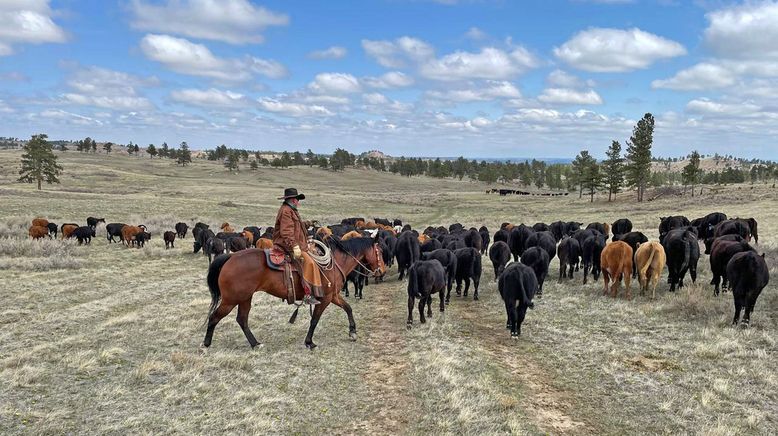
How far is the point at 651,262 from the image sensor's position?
13117 mm

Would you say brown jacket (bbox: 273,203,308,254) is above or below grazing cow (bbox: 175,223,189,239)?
above

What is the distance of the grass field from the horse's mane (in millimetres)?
1947

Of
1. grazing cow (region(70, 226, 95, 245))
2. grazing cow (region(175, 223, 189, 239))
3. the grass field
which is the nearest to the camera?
the grass field

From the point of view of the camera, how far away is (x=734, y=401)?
7094 mm

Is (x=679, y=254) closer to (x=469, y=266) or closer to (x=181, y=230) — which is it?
(x=469, y=266)

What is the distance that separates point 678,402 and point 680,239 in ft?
25.5

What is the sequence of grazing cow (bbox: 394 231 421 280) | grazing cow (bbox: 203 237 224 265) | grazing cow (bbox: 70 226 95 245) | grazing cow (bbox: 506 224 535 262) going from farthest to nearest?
grazing cow (bbox: 70 226 95 245)
grazing cow (bbox: 506 224 535 262)
grazing cow (bbox: 203 237 224 265)
grazing cow (bbox: 394 231 421 280)

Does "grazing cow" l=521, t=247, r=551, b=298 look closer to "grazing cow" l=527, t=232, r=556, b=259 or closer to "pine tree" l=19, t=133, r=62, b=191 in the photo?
"grazing cow" l=527, t=232, r=556, b=259

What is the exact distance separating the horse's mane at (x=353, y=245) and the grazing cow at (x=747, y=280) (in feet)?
26.7

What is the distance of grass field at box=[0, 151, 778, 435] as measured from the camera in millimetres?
6664

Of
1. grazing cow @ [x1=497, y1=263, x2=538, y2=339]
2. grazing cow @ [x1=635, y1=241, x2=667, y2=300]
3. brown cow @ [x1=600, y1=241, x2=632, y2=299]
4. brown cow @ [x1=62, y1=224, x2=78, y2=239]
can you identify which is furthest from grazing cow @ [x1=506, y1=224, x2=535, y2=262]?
brown cow @ [x1=62, y1=224, x2=78, y2=239]

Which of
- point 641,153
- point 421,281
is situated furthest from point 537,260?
point 641,153

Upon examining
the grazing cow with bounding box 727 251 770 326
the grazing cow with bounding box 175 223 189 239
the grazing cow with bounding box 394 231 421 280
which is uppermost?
the grazing cow with bounding box 727 251 770 326

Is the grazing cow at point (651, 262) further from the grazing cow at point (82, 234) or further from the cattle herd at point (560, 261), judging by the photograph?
the grazing cow at point (82, 234)
